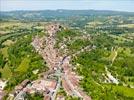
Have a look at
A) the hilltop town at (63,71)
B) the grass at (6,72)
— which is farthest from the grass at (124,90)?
the grass at (6,72)

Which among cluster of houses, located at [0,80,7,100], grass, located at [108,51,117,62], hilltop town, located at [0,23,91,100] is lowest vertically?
grass, located at [108,51,117,62]

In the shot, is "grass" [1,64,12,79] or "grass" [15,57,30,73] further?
"grass" [1,64,12,79]

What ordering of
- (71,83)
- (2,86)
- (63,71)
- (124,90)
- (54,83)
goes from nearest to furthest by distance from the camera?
(54,83) → (71,83) → (124,90) → (63,71) → (2,86)

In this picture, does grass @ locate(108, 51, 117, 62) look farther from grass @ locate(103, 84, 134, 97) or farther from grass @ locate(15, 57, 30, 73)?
grass @ locate(103, 84, 134, 97)

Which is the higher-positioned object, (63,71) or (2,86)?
(63,71)

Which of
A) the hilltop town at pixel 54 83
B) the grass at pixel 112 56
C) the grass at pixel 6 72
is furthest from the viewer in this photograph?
the grass at pixel 112 56

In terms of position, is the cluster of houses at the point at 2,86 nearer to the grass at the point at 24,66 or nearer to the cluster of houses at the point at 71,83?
the grass at the point at 24,66

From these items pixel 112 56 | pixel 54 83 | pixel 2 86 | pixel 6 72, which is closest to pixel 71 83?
pixel 54 83

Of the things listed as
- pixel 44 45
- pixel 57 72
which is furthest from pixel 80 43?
pixel 57 72

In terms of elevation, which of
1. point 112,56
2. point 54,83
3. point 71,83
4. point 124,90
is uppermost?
point 54,83

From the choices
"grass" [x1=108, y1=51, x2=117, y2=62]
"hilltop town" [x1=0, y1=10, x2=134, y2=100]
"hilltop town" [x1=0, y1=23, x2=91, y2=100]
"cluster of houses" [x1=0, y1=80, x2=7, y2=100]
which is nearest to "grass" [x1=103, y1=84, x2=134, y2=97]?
"hilltop town" [x1=0, y1=10, x2=134, y2=100]

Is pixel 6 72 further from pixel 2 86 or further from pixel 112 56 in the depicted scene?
pixel 112 56

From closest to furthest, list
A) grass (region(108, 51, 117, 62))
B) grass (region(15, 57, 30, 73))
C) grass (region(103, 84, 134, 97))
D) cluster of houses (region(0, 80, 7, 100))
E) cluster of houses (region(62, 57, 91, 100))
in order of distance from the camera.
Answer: cluster of houses (region(62, 57, 91, 100))
cluster of houses (region(0, 80, 7, 100))
grass (region(103, 84, 134, 97))
grass (region(15, 57, 30, 73))
grass (region(108, 51, 117, 62))
